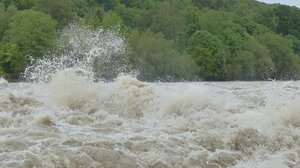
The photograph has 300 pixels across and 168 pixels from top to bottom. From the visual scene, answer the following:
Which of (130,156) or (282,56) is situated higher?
(130,156)

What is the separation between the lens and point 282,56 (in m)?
74.4

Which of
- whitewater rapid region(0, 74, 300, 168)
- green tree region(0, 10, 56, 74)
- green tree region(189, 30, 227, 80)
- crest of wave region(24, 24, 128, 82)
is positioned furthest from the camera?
green tree region(189, 30, 227, 80)

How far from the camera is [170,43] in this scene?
69.2 meters

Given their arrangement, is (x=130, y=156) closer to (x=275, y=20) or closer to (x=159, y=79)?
(x=159, y=79)

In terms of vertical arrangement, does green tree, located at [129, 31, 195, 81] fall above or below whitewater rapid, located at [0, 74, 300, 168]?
below

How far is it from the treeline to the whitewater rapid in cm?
4127

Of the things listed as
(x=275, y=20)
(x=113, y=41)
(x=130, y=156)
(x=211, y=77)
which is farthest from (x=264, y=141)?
(x=275, y=20)

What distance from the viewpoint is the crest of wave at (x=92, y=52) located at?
48.3 m

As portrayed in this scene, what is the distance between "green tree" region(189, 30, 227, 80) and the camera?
63.2 meters

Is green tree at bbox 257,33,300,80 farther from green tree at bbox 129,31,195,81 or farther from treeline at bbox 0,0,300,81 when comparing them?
green tree at bbox 129,31,195,81

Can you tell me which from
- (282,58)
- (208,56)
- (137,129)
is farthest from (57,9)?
(137,129)

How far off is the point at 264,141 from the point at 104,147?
3712 millimetres

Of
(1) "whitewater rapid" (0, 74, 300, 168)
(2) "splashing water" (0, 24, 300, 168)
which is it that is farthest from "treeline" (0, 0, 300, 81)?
(1) "whitewater rapid" (0, 74, 300, 168)

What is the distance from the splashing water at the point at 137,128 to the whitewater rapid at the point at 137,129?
21mm
